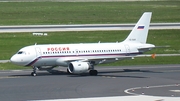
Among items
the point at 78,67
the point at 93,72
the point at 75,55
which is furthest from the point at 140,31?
the point at 78,67

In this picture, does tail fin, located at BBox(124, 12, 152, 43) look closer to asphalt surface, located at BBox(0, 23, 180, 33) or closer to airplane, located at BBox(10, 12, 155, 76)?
airplane, located at BBox(10, 12, 155, 76)

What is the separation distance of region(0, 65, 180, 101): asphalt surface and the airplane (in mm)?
1059

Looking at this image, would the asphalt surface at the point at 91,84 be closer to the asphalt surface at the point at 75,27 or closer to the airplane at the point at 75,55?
the airplane at the point at 75,55

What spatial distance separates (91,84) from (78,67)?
6.15 meters

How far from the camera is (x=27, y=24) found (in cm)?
10025

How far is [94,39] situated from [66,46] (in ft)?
90.9

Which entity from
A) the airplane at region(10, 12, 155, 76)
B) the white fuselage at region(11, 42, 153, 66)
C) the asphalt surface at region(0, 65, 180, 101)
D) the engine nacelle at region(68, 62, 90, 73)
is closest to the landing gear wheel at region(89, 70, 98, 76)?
the airplane at region(10, 12, 155, 76)

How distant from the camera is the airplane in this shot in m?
52.4

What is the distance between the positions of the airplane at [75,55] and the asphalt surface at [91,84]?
1059mm

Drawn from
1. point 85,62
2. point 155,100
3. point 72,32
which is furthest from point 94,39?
point 155,100

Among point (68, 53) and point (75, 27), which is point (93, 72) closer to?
point (68, 53)

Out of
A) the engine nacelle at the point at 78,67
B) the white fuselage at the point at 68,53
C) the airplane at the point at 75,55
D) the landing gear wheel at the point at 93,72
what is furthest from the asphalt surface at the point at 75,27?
the engine nacelle at the point at 78,67

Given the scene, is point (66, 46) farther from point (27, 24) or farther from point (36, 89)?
point (27, 24)

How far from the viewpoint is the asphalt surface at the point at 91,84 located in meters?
40.4
